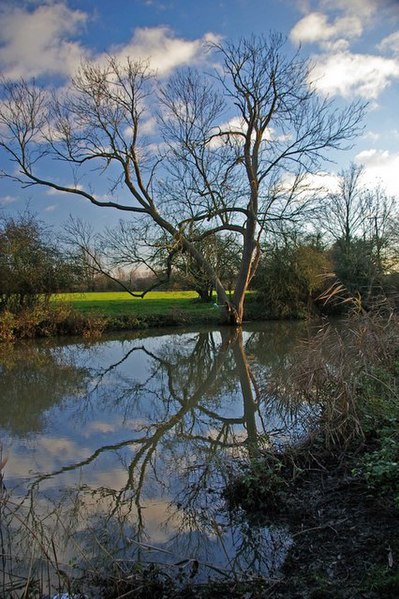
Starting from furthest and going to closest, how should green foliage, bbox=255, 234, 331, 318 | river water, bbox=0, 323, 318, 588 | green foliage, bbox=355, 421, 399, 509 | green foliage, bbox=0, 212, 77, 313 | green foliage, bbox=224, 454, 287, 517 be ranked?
green foliage, bbox=255, 234, 331, 318 → green foliage, bbox=0, 212, 77, 313 → green foliage, bbox=224, 454, 287, 517 → green foliage, bbox=355, 421, 399, 509 → river water, bbox=0, 323, 318, 588

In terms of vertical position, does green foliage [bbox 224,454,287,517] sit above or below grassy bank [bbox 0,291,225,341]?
below

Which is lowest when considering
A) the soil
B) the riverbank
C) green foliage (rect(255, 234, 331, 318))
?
the soil

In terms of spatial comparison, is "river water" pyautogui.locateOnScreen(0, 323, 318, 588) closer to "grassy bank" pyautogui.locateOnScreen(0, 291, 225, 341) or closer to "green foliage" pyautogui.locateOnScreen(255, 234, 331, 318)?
"grassy bank" pyautogui.locateOnScreen(0, 291, 225, 341)

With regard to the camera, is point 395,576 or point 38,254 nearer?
point 395,576

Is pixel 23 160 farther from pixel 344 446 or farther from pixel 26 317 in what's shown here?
pixel 344 446

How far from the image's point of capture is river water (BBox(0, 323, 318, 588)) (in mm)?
3791

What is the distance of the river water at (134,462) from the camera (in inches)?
149

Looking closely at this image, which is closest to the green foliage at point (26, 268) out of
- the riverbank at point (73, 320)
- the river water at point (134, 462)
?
the riverbank at point (73, 320)

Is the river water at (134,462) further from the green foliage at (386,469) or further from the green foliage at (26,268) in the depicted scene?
the green foliage at (26,268)

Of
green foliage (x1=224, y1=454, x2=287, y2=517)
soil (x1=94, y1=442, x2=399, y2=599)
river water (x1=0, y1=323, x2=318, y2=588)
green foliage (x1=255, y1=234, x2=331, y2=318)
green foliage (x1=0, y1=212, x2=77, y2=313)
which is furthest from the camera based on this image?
green foliage (x1=255, y1=234, x2=331, y2=318)

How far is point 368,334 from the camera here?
22.4 feet

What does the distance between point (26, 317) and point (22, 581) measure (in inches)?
644

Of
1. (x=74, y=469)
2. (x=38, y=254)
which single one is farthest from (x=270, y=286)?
(x=74, y=469)

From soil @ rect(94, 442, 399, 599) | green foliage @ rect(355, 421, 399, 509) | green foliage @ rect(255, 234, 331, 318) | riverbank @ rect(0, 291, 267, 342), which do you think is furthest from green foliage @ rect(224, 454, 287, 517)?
green foliage @ rect(255, 234, 331, 318)
